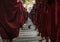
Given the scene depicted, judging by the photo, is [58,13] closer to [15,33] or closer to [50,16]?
[50,16]

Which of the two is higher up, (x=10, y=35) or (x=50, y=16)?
(x=50, y=16)

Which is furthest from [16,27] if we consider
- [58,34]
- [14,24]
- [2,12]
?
[58,34]

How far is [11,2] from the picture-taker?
4.29 meters

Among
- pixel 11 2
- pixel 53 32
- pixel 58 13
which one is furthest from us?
pixel 11 2

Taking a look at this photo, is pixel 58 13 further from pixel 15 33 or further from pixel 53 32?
pixel 15 33

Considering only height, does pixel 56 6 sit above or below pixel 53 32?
above

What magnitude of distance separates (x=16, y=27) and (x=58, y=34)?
1396 mm

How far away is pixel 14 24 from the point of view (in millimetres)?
4414

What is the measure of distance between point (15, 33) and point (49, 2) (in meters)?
1.04

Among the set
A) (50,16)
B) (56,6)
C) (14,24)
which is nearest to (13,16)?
(14,24)

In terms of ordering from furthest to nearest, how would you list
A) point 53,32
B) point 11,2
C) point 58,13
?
1. point 11,2
2. point 53,32
3. point 58,13

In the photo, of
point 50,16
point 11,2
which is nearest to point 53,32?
point 50,16

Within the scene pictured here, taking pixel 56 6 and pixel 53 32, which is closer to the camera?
pixel 56 6

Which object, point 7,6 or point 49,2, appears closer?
point 49,2
